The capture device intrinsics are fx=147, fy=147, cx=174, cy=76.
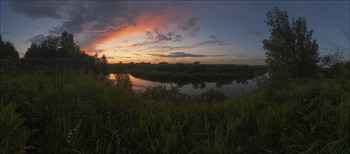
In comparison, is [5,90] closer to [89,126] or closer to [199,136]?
[89,126]

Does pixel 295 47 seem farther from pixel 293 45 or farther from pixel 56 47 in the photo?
pixel 56 47

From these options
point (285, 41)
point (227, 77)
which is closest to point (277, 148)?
point (285, 41)

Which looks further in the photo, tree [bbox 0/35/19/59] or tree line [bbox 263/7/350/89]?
tree [bbox 0/35/19/59]

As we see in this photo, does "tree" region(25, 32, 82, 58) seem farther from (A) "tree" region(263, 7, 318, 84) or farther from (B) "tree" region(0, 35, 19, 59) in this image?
(A) "tree" region(263, 7, 318, 84)

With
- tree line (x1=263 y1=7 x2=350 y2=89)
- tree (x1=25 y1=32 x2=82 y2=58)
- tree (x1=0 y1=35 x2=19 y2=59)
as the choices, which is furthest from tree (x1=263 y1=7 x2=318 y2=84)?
tree (x1=0 y1=35 x2=19 y2=59)

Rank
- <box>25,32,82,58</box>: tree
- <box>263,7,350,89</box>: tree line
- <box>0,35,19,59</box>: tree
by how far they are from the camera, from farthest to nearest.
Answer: <box>0,35,19,59</box>: tree, <box>25,32,82,58</box>: tree, <box>263,7,350,89</box>: tree line

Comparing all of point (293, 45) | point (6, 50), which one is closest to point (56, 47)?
point (6, 50)

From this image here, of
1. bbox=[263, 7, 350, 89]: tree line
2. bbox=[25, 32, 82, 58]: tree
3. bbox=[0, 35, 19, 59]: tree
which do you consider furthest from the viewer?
bbox=[0, 35, 19, 59]: tree

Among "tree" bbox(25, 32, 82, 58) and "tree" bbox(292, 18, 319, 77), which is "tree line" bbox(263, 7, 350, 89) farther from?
"tree" bbox(25, 32, 82, 58)

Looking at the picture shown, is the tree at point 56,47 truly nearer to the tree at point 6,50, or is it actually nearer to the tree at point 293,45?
the tree at point 6,50

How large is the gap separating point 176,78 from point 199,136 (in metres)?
37.3

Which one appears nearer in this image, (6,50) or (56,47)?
(56,47)

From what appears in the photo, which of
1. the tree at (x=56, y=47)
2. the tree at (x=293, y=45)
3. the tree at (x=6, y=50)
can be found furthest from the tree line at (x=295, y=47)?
the tree at (x=6, y=50)

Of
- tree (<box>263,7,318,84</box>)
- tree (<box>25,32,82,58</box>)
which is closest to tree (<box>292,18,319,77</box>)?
tree (<box>263,7,318,84</box>)
